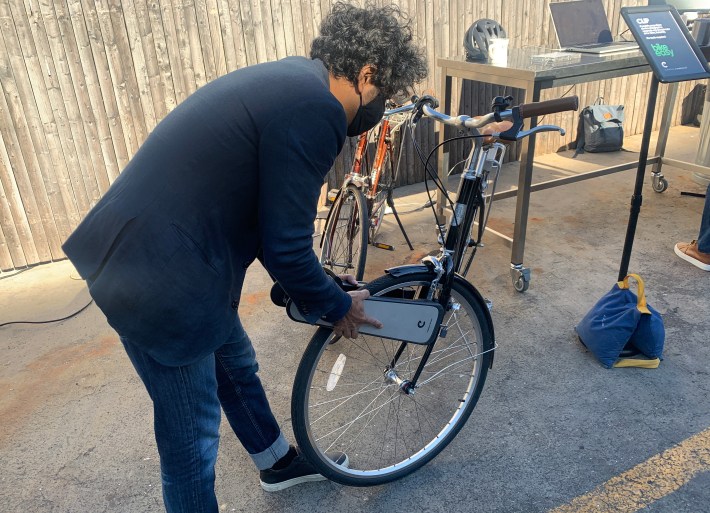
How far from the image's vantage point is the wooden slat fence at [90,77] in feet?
12.3

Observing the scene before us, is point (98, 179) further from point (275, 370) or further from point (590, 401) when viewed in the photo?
point (590, 401)

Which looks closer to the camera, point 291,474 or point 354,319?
point 354,319

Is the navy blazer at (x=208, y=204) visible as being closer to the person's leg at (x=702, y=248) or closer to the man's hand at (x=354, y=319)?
the man's hand at (x=354, y=319)

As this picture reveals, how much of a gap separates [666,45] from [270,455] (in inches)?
104

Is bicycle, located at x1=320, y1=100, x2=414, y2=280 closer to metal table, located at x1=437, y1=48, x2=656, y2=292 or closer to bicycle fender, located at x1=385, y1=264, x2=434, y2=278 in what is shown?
metal table, located at x1=437, y1=48, x2=656, y2=292

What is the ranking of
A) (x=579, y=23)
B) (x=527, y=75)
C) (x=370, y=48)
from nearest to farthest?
(x=370, y=48) < (x=527, y=75) < (x=579, y=23)

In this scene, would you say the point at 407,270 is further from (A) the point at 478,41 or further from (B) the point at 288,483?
(A) the point at 478,41

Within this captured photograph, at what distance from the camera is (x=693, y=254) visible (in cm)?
372

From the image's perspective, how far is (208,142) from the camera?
136cm

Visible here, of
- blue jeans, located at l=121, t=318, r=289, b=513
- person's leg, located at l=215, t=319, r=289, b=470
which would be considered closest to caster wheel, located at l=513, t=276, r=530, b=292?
person's leg, located at l=215, t=319, r=289, b=470

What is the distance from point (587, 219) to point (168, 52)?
138 inches

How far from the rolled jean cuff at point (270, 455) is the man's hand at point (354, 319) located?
73 centimetres

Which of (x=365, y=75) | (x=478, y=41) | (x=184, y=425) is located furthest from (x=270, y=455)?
(x=478, y=41)

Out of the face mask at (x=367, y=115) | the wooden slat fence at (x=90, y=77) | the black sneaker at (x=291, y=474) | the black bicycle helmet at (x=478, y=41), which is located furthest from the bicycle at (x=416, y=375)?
the wooden slat fence at (x=90, y=77)
